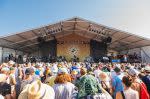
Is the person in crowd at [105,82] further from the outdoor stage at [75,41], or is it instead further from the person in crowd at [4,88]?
the outdoor stage at [75,41]

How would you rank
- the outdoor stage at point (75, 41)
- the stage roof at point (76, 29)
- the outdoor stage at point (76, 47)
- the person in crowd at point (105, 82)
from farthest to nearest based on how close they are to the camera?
the outdoor stage at point (76, 47), the outdoor stage at point (75, 41), the stage roof at point (76, 29), the person in crowd at point (105, 82)

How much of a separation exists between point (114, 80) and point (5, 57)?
23.4 metres

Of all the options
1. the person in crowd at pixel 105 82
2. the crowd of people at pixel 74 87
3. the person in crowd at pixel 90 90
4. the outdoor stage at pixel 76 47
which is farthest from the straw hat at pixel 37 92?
the outdoor stage at pixel 76 47

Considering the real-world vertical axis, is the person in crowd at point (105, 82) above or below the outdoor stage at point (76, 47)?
below

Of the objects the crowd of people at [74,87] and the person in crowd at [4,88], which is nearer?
the crowd of people at [74,87]

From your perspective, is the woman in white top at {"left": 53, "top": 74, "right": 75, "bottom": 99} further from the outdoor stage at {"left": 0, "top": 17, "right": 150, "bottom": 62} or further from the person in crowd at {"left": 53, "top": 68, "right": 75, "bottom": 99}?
the outdoor stage at {"left": 0, "top": 17, "right": 150, "bottom": 62}

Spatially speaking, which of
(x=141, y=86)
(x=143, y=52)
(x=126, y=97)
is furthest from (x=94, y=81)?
(x=143, y=52)

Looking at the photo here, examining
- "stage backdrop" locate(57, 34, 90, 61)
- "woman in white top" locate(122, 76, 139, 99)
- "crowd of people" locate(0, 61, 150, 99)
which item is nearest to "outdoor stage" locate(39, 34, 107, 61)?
"stage backdrop" locate(57, 34, 90, 61)

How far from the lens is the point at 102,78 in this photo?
6.70 metres

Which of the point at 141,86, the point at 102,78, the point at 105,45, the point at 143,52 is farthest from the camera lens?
the point at 105,45

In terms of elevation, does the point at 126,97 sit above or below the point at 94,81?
below

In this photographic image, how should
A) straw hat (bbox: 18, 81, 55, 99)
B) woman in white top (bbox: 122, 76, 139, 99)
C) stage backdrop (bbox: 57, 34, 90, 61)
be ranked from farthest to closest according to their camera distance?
stage backdrop (bbox: 57, 34, 90, 61)
woman in white top (bbox: 122, 76, 139, 99)
straw hat (bbox: 18, 81, 55, 99)

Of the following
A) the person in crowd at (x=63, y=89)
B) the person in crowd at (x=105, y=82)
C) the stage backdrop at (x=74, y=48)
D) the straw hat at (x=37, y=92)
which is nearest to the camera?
the straw hat at (x=37, y=92)

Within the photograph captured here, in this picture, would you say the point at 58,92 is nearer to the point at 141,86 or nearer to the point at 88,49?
the point at 141,86
